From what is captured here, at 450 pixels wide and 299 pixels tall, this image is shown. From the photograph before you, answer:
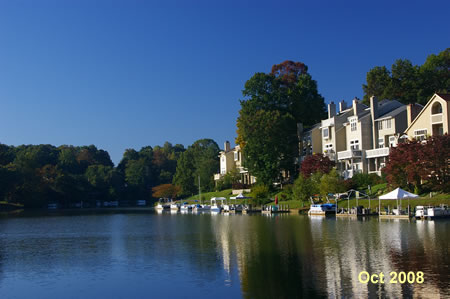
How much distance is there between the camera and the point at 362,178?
78.5 metres

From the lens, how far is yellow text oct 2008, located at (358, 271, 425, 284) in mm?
23391

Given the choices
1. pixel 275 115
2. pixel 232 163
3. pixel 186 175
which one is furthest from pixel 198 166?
pixel 275 115

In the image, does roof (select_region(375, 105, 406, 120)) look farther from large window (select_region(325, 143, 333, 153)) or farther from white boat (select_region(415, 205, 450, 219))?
white boat (select_region(415, 205, 450, 219))

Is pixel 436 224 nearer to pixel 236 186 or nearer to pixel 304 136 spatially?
pixel 304 136

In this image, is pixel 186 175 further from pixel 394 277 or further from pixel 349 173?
pixel 394 277

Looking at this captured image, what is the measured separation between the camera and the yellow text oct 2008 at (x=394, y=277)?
23391 millimetres

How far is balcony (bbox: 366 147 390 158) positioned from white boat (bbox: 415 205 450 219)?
24642mm

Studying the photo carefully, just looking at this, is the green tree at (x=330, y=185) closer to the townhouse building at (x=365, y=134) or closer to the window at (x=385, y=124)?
the townhouse building at (x=365, y=134)

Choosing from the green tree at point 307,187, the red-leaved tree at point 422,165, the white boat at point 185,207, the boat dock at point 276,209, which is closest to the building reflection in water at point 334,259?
the red-leaved tree at point 422,165

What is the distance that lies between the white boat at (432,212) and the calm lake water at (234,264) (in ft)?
22.6

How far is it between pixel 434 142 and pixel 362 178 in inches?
677

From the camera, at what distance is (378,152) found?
8156 centimetres

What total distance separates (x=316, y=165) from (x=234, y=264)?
57808mm

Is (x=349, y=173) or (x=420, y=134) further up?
(x=420, y=134)
